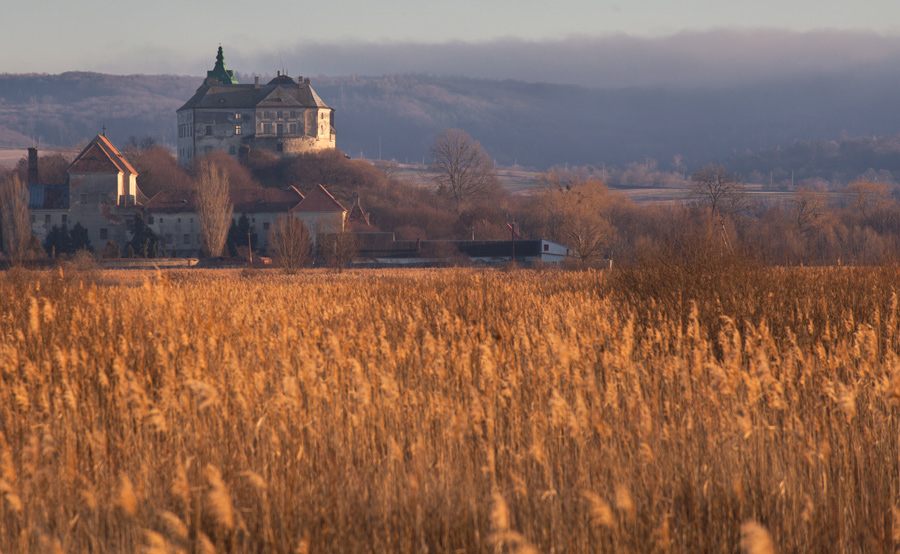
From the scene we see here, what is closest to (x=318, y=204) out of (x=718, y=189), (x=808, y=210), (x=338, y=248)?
(x=338, y=248)

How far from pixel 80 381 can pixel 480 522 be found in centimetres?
468

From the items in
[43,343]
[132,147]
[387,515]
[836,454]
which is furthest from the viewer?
[132,147]

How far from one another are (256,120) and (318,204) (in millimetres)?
27885

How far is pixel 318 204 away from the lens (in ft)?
254

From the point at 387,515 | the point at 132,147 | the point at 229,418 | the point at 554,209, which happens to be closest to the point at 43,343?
the point at 229,418

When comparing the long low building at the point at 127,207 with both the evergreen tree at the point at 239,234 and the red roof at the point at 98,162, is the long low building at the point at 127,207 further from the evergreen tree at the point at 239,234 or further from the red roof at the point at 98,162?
the evergreen tree at the point at 239,234

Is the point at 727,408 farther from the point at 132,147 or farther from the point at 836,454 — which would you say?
the point at 132,147

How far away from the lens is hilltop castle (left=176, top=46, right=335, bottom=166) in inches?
3939

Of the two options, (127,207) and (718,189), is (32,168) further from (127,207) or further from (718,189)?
(718,189)

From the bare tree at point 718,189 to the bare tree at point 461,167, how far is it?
3325 cm

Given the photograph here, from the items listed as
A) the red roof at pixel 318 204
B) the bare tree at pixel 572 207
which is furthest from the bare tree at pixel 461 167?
the red roof at pixel 318 204

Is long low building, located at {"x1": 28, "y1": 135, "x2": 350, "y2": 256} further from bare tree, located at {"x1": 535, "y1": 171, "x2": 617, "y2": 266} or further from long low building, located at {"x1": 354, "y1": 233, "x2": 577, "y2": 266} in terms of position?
bare tree, located at {"x1": 535, "y1": 171, "x2": 617, "y2": 266}

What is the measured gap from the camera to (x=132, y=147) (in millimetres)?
109125

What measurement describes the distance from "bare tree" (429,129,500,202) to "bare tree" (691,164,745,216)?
1309 inches
